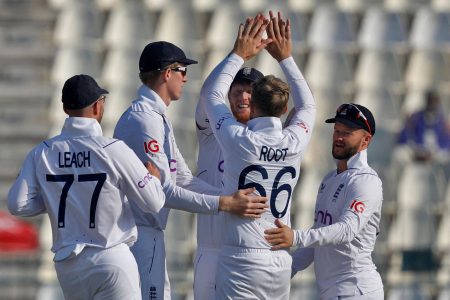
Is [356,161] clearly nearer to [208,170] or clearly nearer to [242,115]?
[242,115]

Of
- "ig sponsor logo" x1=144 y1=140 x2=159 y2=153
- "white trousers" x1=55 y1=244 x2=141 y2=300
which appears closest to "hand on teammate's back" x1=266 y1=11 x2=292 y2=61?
"ig sponsor logo" x1=144 y1=140 x2=159 y2=153

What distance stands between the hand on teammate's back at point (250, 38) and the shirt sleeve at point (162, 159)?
0.61m

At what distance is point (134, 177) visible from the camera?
7043 millimetres

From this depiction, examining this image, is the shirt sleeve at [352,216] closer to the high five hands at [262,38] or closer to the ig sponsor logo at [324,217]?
the ig sponsor logo at [324,217]

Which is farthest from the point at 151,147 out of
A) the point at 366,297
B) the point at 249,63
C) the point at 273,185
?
the point at 249,63

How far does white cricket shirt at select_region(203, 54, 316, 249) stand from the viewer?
7.24 m

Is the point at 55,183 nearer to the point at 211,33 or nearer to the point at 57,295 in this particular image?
the point at 57,295

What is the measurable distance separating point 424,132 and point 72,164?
338 inches

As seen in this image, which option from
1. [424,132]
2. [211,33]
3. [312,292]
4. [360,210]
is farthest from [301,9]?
[360,210]

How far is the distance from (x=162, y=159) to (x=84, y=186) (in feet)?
2.16

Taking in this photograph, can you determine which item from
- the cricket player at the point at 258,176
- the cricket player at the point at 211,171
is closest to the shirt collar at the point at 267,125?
the cricket player at the point at 258,176

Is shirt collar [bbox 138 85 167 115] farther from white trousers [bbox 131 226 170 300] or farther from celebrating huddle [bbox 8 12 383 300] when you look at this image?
white trousers [bbox 131 226 170 300]

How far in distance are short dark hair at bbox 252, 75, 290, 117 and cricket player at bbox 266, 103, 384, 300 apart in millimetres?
525

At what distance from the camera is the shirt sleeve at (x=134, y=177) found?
7.02 meters
